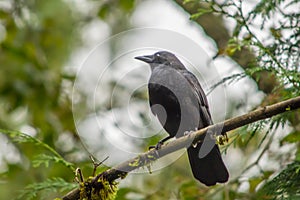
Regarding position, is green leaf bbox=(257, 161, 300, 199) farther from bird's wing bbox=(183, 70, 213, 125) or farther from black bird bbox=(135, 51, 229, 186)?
bird's wing bbox=(183, 70, 213, 125)

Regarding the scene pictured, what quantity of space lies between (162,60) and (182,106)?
499 mm

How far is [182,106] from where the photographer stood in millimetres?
4105

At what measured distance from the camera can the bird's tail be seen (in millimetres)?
3789

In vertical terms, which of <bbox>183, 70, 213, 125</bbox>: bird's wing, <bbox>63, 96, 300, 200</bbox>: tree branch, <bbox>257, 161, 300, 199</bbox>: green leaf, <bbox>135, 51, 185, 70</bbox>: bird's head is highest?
<bbox>135, 51, 185, 70</bbox>: bird's head

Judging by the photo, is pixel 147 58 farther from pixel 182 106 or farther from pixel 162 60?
pixel 182 106

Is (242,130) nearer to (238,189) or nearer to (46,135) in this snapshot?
(238,189)

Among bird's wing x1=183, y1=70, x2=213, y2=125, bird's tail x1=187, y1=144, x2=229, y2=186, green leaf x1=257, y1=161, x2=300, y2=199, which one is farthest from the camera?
bird's wing x1=183, y1=70, x2=213, y2=125

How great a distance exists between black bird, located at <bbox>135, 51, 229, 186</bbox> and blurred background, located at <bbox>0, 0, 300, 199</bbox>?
0.34 ft

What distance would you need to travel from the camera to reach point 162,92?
412cm

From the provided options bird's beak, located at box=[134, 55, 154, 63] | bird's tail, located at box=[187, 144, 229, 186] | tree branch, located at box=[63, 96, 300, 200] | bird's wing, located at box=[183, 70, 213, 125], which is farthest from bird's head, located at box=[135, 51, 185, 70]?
tree branch, located at box=[63, 96, 300, 200]

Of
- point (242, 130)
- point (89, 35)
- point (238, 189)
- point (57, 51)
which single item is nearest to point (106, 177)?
point (242, 130)

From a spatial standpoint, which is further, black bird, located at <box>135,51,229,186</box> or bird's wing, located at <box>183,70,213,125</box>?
bird's wing, located at <box>183,70,213,125</box>

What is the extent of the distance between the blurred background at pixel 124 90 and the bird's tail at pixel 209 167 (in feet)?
0.53

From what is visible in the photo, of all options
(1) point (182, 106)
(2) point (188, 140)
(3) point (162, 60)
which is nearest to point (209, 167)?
(1) point (182, 106)
